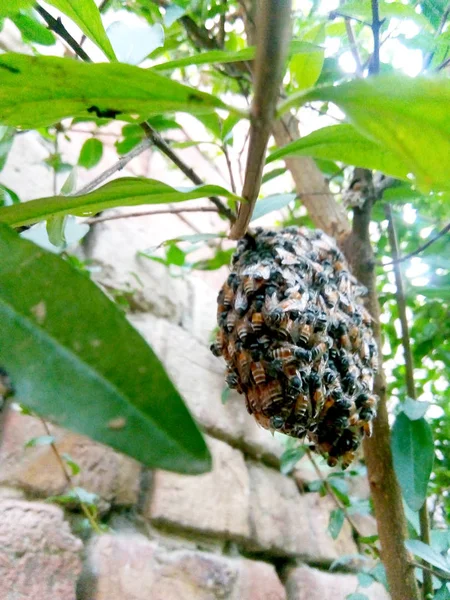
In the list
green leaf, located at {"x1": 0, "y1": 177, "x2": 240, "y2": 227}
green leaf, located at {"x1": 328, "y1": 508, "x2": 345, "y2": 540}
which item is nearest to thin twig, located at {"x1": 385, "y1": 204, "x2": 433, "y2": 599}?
green leaf, located at {"x1": 328, "y1": 508, "x2": 345, "y2": 540}

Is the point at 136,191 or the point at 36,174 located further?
the point at 36,174

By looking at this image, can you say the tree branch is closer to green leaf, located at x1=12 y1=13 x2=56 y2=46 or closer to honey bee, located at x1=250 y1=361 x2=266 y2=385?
honey bee, located at x1=250 y1=361 x2=266 y2=385

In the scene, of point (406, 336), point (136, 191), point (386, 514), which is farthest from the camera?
point (406, 336)

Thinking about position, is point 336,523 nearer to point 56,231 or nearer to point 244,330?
point 244,330

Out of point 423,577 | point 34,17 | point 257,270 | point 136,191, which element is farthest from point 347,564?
point 34,17

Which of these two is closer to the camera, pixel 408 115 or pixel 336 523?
pixel 408 115

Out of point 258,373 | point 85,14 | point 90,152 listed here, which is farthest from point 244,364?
point 90,152

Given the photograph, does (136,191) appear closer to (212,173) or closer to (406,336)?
(406,336)
